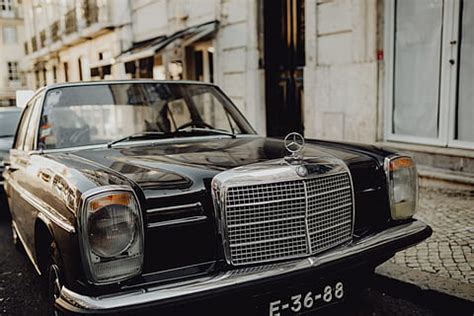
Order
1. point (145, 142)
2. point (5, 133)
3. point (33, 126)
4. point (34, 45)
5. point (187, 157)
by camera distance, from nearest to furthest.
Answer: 1. point (187, 157)
2. point (145, 142)
3. point (33, 126)
4. point (5, 133)
5. point (34, 45)

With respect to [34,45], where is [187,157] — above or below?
below

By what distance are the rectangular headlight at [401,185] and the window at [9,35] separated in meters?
49.3

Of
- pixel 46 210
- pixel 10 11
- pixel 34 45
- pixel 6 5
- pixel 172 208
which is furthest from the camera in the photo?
pixel 6 5

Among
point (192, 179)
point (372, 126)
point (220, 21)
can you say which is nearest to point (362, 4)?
point (372, 126)

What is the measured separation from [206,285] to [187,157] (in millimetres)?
926

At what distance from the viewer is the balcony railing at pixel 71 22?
904 inches

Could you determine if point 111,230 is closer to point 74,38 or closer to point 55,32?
point 74,38

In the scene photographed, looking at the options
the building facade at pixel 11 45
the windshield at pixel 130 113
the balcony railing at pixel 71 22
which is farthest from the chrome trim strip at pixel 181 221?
the building facade at pixel 11 45

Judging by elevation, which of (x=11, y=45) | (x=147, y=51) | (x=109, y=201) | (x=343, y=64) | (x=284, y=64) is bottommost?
(x=109, y=201)

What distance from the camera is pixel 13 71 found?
4578cm

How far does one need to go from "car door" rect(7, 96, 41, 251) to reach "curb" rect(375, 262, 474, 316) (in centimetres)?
260

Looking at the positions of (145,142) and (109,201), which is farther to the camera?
(145,142)

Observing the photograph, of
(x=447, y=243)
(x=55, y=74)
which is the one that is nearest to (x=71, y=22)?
(x=55, y=74)

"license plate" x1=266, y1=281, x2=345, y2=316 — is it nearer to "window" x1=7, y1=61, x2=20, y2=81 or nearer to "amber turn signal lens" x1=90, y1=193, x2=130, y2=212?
"amber turn signal lens" x1=90, y1=193, x2=130, y2=212
